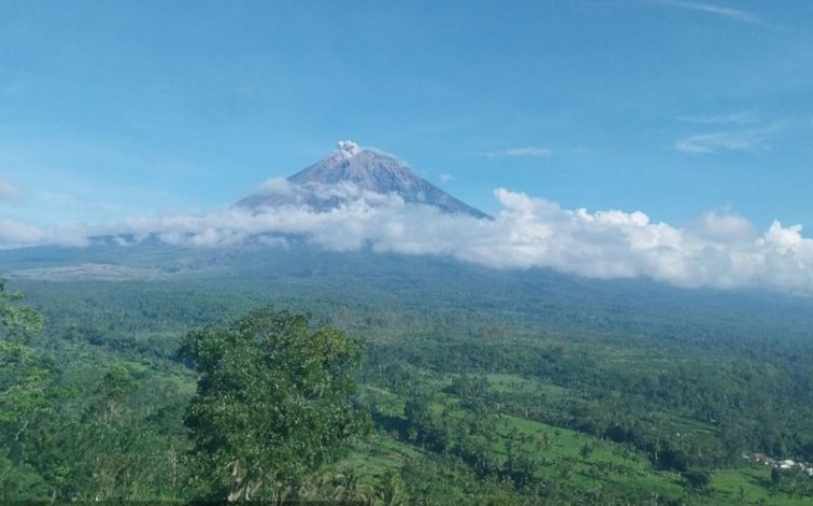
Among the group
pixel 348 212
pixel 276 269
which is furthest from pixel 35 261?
pixel 348 212

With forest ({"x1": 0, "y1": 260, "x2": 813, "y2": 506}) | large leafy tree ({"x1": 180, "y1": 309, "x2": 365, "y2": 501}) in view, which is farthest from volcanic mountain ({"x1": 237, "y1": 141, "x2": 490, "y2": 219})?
large leafy tree ({"x1": 180, "y1": 309, "x2": 365, "y2": 501})

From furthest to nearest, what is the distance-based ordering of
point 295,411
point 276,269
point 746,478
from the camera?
1. point 276,269
2. point 746,478
3. point 295,411

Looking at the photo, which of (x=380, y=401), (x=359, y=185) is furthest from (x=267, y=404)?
(x=359, y=185)

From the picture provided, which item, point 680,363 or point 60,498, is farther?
point 680,363

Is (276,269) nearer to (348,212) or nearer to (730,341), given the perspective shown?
(348,212)

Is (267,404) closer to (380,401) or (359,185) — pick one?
(380,401)

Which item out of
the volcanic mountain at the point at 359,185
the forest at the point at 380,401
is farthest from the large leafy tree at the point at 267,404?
the volcanic mountain at the point at 359,185
